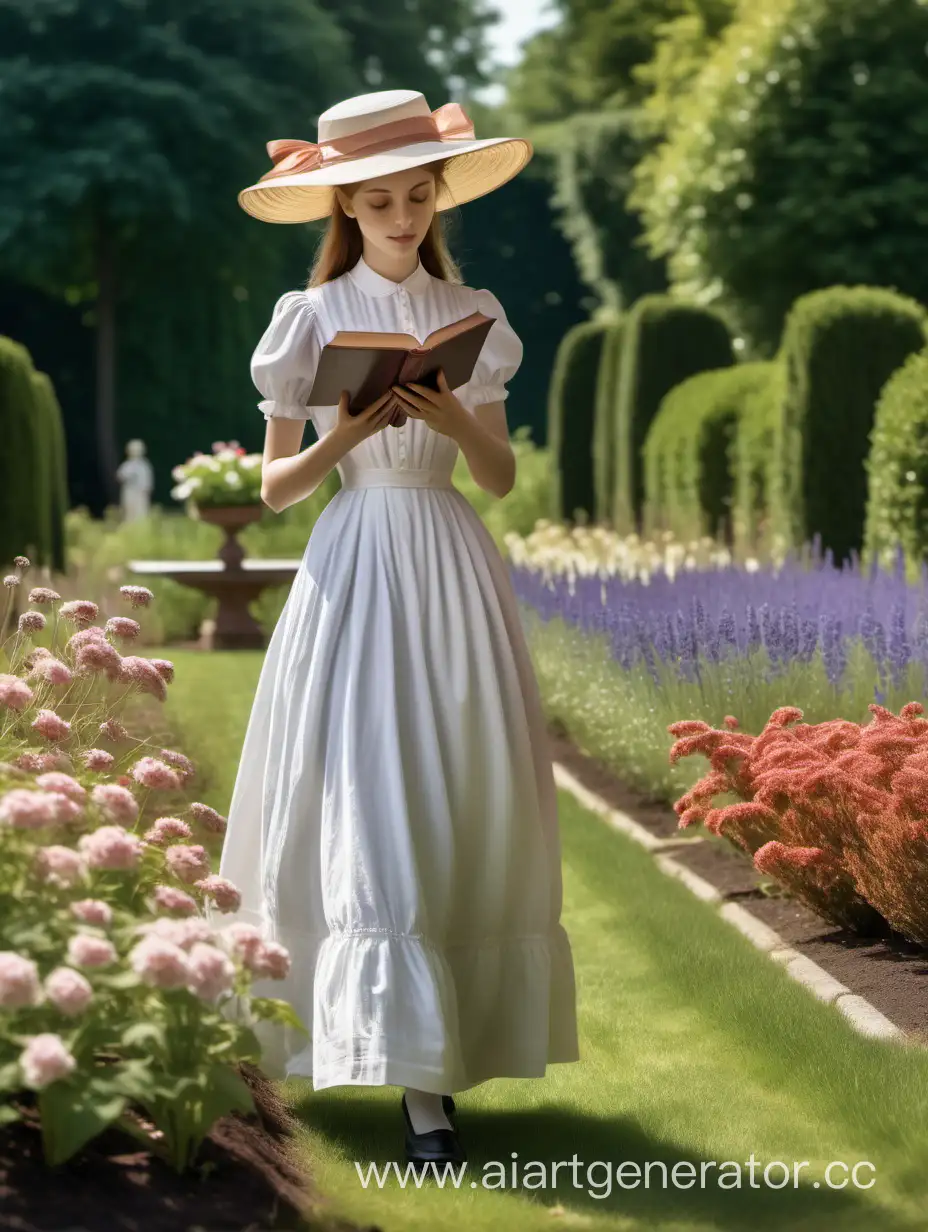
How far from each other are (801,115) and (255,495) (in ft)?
25.1

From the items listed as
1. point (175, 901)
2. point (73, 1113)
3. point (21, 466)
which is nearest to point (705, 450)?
point (21, 466)

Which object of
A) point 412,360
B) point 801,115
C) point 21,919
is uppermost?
point 801,115

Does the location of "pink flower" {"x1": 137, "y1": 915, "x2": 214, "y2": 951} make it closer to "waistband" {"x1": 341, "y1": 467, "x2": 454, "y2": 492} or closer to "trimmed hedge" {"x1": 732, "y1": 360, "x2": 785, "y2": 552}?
"waistband" {"x1": 341, "y1": 467, "x2": 454, "y2": 492}

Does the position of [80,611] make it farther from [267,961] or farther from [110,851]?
[267,961]

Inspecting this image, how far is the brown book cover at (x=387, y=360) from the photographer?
10.4 feet

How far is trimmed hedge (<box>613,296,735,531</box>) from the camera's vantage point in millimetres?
16203

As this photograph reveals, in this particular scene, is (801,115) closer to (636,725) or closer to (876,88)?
(876,88)

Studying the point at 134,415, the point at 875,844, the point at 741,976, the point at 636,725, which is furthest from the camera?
the point at 134,415

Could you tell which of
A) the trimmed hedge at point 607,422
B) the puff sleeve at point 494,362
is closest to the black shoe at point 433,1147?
the puff sleeve at point 494,362

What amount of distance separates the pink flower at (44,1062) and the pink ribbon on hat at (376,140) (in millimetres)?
1749

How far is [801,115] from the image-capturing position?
726 inches

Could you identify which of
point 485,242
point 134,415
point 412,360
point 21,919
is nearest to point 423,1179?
point 21,919

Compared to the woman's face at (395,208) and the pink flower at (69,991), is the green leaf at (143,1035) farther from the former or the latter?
the woman's face at (395,208)

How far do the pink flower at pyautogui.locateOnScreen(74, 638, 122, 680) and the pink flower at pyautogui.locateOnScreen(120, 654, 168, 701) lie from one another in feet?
0.06
